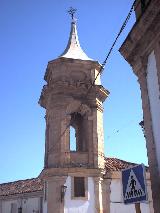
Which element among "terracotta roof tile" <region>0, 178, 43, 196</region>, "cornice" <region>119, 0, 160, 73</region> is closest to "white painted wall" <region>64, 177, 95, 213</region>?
"cornice" <region>119, 0, 160, 73</region>

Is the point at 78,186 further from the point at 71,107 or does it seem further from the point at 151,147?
the point at 151,147

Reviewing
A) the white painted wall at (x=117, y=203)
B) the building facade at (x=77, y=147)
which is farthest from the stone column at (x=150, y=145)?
the white painted wall at (x=117, y=203)

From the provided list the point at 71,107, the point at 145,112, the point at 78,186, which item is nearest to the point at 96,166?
the point at 78,186

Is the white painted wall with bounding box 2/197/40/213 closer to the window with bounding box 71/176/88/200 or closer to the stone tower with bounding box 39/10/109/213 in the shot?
the stone tower with bounding box 39/10/109/213

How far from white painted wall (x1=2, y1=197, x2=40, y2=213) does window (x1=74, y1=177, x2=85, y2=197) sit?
1136cm

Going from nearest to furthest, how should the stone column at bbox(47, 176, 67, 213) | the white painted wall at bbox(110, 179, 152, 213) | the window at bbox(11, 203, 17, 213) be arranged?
the stone column at bbox(47, 176, 67, 213) → the white painted wall at bbox(110, 179, 152, 213) → the window at bbox(11, 203, 17, 213)

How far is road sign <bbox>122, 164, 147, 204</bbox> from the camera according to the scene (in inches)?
173

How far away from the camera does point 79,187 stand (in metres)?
17.9

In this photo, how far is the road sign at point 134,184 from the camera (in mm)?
4402

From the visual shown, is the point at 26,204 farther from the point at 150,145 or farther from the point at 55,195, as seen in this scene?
the point at 150,145

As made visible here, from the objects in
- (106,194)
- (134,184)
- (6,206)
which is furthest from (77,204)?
(6,206)

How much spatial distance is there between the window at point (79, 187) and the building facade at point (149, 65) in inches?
433

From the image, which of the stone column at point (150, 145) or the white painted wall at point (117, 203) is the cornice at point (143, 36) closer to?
the stone column at point (150, 145)

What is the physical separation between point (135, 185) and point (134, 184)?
0.09 ft
